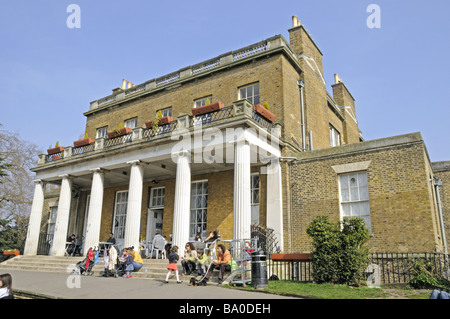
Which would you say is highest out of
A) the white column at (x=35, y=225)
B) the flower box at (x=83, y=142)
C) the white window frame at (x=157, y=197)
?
the flower box at (x=83, y=142)

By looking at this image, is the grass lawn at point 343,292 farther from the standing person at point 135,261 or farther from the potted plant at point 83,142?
the potted plant at point 83,142

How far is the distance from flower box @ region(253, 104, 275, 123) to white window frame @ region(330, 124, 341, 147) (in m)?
7.40

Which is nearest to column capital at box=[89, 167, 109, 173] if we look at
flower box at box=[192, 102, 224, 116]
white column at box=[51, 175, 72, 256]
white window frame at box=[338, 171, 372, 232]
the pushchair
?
white column at box=[51, 175, 72, 256]

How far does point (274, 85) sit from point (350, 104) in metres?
11.3

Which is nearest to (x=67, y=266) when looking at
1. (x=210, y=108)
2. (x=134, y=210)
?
(x=134, y=210)

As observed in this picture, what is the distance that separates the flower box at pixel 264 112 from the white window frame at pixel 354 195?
394 cm

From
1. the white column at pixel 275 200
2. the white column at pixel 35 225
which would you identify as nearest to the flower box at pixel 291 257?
the white column at pixel 275 200

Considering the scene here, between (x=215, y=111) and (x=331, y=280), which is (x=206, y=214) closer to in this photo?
(x=215, y=111)

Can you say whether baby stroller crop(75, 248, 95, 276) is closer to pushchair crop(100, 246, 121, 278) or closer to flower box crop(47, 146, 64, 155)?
pushchair crop(100, 246, 121, 278)

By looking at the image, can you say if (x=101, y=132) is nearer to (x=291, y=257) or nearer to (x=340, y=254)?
(x=291, y=257)

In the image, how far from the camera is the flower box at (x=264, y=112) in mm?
14914

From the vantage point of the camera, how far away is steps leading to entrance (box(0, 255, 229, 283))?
484 inches

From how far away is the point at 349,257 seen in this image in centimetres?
1011
